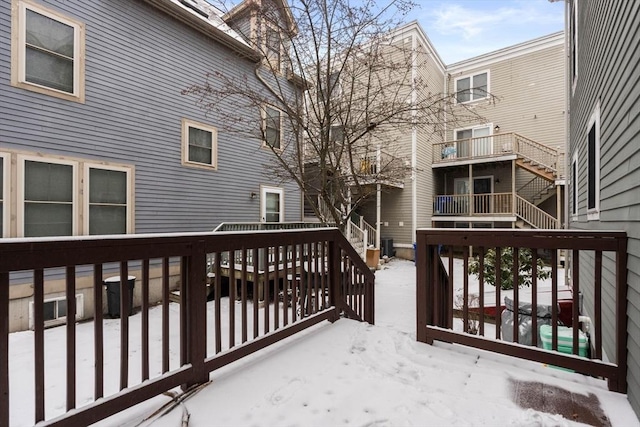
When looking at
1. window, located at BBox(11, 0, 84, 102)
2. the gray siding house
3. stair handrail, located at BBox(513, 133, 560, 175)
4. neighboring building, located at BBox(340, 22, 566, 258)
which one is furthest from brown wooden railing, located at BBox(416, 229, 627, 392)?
stair handrail, located at BBox(513, 133, 560, 175)

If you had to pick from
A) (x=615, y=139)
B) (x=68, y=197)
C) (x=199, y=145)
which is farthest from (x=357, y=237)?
(x=615, y=139)

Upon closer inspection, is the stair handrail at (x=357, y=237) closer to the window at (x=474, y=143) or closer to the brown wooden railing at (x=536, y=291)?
the window at (x=474, y=143)

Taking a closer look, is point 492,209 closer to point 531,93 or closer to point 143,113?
point 531,93

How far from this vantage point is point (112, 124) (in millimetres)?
6469

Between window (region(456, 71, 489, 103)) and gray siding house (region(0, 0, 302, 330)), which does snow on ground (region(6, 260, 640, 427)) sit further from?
window (region(456, 71, 489, 103))

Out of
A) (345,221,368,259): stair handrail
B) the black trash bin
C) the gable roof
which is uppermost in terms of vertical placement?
the gable roof

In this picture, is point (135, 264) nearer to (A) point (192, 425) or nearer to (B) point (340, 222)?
(B) point (340, 222)

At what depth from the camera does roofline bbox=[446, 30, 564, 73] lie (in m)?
12.2

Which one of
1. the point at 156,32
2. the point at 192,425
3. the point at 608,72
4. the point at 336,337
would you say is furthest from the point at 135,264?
the point at 608,72

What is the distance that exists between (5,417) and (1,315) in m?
0.44

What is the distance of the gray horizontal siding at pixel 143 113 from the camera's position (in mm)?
5520

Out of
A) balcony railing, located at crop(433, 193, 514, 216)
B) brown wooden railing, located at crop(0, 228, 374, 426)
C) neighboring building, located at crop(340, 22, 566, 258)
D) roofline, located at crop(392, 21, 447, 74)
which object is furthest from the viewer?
balcony railing, located at crop(433, 193, 514, 216)

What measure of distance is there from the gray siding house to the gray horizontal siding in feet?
0.07

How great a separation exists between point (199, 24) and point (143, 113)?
2.67 m
